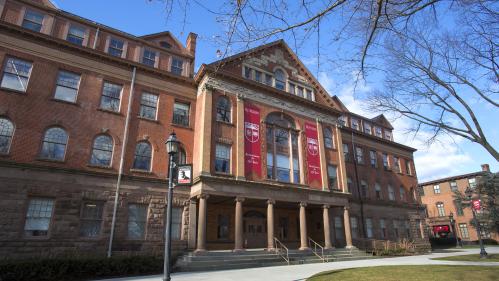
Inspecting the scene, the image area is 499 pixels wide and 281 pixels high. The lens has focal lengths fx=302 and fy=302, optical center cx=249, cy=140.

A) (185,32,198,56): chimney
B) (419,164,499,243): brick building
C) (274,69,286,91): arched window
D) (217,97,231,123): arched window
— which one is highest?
(185,32,198,56): chimney

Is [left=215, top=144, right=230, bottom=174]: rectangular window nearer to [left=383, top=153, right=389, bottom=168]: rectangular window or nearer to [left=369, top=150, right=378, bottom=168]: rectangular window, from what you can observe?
[left=369, top=150, right=378, bottom=168]: rectangular window

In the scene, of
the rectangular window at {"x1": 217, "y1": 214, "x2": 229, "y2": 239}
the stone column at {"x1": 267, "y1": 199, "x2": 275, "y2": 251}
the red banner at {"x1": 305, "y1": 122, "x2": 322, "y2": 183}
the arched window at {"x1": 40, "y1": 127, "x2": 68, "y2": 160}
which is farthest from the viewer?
the red banner at {"x1": 305, "y1": 122, "x2": 322, "y2": 183}

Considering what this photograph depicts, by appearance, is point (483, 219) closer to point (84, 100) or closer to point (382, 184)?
point (382, 184)

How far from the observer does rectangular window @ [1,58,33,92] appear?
1778cm

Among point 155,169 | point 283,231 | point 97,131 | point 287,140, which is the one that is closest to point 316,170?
point 287,140

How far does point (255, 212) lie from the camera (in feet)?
80.6

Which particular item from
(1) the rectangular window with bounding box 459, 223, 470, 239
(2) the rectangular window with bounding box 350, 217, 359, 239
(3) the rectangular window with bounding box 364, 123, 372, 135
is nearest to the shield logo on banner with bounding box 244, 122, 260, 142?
(2) the rectangular window with bounding box 350, 217, 359, 239

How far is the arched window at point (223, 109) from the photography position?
76.4 feet

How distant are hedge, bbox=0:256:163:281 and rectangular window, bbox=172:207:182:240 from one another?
4749 millimetres

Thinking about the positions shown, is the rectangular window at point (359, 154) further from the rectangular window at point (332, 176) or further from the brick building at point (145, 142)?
the rectangular window at point (332, 176)

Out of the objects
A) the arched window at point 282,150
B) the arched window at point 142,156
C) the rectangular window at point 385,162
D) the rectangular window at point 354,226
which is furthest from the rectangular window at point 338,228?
the arched window at point 142,156

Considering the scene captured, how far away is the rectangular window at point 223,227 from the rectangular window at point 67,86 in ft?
42.4

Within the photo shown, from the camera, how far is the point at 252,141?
77.3 feet

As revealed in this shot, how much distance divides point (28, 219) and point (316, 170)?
66.6ft
